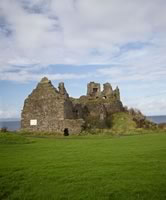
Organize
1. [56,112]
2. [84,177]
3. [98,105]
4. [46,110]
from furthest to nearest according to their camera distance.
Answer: [98,105] < [46,110] < [56,112] < [84,177]

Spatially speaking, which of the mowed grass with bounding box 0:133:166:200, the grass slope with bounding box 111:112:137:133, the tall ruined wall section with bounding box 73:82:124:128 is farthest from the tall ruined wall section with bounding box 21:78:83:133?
the mowed grass with bounding box 0:133:166:200

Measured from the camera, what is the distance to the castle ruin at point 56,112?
37.8 m

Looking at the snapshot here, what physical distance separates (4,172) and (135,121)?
116 ft

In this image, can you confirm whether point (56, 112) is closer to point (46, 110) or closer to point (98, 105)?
point (46, 110)

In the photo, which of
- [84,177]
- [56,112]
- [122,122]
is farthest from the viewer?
[122,122]

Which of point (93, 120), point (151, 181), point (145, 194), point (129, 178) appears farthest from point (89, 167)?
point (93, 120)

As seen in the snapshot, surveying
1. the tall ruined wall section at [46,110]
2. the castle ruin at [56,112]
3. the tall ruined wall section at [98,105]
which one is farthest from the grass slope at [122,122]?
the tall ruined wall section at [46,110]

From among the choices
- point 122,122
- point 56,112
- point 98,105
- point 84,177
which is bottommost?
point 84,177

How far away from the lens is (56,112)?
127 feet

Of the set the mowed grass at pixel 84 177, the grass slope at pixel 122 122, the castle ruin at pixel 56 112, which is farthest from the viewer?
the grass slope at pixel 122 122

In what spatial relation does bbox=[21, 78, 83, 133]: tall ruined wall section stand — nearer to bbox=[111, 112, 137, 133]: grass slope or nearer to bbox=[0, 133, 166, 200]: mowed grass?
bbox=[111, 112, 137, 133]: grass slope

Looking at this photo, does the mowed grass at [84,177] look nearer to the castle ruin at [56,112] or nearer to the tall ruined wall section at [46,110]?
the castle ruin at [56,112]

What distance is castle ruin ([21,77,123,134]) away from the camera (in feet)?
124

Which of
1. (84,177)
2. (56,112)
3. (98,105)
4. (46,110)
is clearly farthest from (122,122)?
(84,177)
